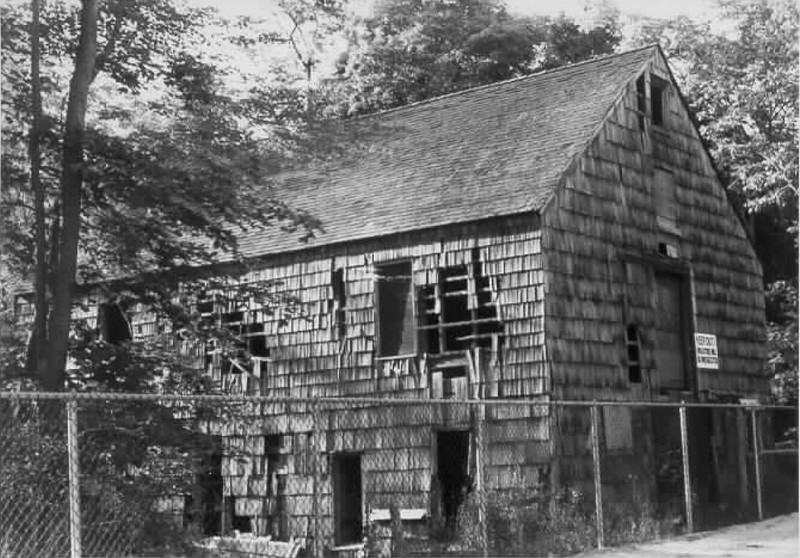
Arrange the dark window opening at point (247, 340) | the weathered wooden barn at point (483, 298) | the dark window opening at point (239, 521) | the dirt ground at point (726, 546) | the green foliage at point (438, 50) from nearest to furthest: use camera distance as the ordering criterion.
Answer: the dirt ground at point (726, 546), the weathered wooden barn at point (483, 298), the dark window opening at point (239, 521), the dark window opening at point (247, 340), the green foliage at point (438, 50)

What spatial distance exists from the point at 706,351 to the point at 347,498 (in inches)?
297

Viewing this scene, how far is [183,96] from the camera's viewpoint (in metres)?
18.2

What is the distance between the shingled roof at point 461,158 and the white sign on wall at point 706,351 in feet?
16.0

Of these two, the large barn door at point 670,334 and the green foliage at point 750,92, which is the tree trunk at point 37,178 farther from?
the green foliage at point 750,92

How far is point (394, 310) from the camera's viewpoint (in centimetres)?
2173

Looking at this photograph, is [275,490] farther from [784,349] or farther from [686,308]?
[784,349]

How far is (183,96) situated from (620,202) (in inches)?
331

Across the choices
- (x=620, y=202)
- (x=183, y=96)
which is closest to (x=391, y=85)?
(x=620, y=202)

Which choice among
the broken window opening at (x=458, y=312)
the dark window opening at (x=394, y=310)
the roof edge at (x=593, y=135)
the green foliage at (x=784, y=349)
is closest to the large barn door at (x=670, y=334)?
the roof edge at (x=593, y=135)

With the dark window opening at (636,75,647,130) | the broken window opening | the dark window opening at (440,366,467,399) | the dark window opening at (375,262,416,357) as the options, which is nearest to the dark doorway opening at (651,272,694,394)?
the dark window opening at (636,75,647,130)

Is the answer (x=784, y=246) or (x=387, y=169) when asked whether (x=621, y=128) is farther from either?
(x=784, y=246)

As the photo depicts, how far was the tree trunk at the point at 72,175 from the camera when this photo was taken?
16.7 metres

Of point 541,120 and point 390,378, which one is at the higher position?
point 541,120

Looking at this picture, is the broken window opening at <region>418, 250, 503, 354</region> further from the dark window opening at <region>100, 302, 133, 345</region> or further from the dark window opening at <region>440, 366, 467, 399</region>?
the dark window opening at <region>100, 302, 133, 345</region>
